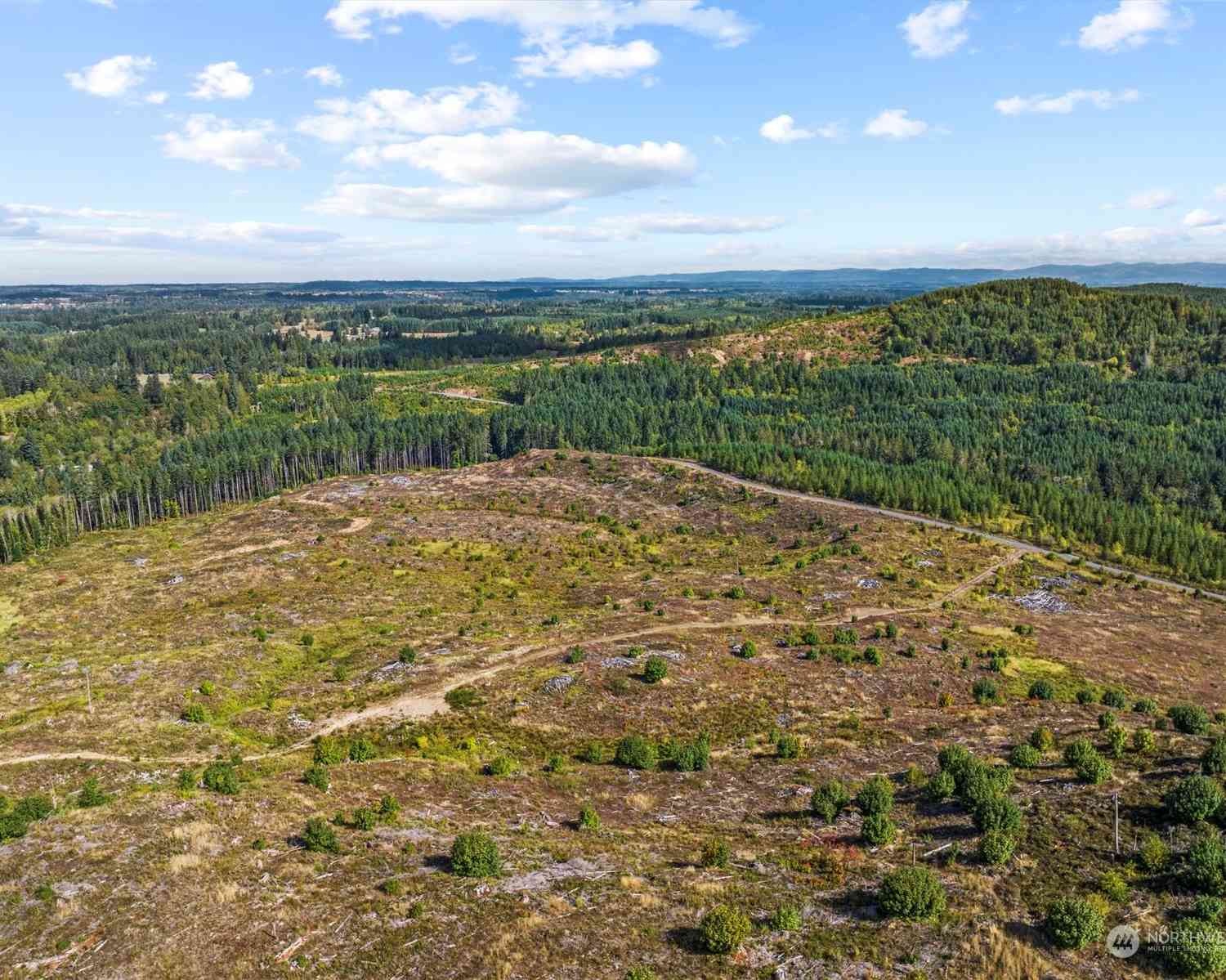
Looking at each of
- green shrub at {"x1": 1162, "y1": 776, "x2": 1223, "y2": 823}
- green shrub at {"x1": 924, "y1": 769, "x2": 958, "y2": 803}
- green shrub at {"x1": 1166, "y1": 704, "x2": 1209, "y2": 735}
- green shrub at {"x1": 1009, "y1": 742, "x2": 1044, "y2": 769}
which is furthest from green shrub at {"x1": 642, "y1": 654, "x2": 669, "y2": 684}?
green shrub at {"x1": 1166, "y1": 704, "x2": 1209, "y2": 735}

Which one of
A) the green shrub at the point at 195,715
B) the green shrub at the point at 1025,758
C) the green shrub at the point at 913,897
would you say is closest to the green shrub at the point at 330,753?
the green shrub at the point at 195,715

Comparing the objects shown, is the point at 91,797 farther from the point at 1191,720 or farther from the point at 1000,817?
the point at 1191,720

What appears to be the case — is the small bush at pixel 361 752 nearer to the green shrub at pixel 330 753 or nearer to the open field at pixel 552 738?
the green shrub at pixel 330 753

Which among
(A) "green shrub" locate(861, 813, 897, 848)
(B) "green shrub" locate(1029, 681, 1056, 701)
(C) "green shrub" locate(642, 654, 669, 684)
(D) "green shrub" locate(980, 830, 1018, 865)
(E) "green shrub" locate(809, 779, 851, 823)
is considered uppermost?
(D) "green shrub" locate(980, 830, 1018, 865)

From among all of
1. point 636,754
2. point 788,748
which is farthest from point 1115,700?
point 636,754

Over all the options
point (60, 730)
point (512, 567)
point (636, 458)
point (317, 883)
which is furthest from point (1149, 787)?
point (636, 458)

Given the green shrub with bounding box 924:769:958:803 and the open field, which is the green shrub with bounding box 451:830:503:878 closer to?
the open field
